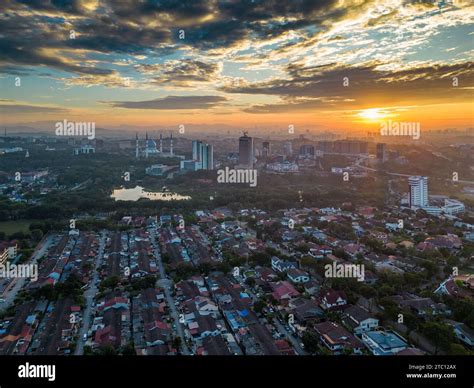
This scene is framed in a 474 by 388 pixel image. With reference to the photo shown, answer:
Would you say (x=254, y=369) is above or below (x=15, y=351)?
above

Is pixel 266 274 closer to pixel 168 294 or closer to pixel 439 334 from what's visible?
pixel 168 294

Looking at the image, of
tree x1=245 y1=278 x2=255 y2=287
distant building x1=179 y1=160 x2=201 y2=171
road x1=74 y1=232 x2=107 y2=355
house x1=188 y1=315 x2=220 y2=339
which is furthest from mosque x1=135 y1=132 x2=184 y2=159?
house x1=188 y1=315 x2=220 y2=339

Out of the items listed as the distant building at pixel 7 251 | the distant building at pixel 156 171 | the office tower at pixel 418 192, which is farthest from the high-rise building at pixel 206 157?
the distant building at pixel 7 251

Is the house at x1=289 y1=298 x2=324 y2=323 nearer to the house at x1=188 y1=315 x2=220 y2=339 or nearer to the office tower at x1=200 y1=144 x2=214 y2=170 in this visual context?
the house at x1=188 y1=315 x2=220 y2=339

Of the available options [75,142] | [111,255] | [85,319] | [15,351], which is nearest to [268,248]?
[111,255]

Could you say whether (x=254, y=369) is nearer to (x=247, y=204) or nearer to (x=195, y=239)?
(x=195, y=239)

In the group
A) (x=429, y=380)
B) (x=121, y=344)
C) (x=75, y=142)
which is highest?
(x=75, y=142)
